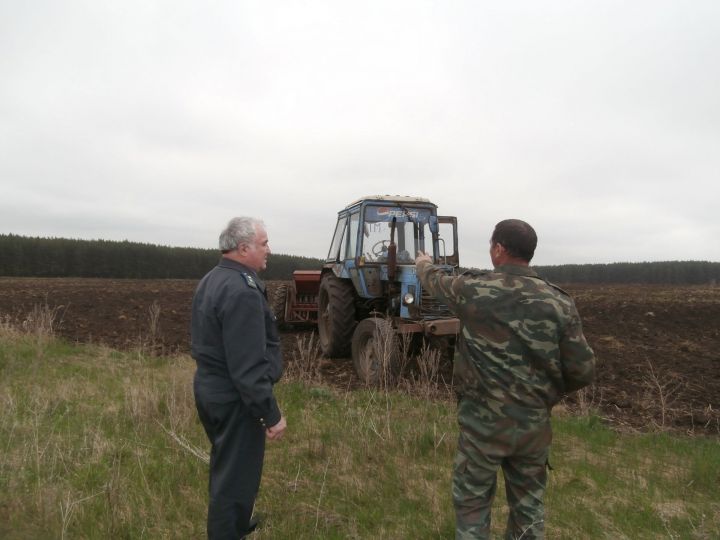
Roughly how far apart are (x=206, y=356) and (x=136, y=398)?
10.9 ft

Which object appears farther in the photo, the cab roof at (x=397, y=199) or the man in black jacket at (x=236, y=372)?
the cab roof at (x=397, y=199)

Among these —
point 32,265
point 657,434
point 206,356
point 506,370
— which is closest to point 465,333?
point 506,370

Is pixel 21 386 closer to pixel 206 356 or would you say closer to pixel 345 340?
pixel 345 340

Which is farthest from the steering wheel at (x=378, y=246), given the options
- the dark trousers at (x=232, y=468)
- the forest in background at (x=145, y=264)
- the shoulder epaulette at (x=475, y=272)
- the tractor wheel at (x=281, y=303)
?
the forest in background at (x=145, y=264)

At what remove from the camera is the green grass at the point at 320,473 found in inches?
140

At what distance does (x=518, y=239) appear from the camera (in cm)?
277

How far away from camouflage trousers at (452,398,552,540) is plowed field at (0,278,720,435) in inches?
124

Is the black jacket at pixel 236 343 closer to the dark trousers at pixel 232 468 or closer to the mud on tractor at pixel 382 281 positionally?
Result: the dark trousers at pixel 232 468

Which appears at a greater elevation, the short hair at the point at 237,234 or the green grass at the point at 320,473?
the short hair at the point at 237,234

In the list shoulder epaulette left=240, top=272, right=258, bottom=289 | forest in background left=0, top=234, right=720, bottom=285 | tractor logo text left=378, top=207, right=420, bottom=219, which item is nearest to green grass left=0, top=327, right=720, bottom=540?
shoulder epaulette left=240, top=272, right=258, bottom=289

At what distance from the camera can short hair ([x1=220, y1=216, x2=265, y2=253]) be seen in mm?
2891

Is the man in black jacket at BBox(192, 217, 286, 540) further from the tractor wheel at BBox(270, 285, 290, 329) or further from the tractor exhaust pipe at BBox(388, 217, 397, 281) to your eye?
the tractor wheel at BBox(270, 285, 290, 329)

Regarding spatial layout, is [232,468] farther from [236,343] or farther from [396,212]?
[396,212]

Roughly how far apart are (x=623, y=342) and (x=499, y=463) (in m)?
9.23
